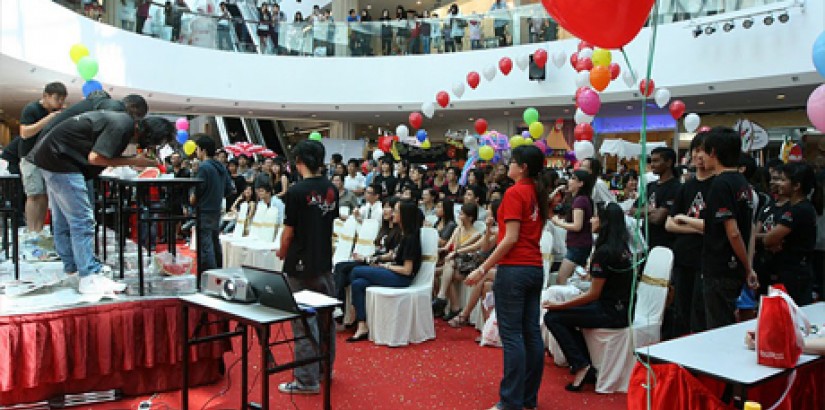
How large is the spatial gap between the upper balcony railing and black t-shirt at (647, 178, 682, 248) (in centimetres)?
788

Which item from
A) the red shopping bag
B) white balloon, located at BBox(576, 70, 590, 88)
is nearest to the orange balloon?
white balloon, located at BBox(576, 70, 590, 88)

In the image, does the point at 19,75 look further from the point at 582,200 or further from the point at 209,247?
the point at 582,200

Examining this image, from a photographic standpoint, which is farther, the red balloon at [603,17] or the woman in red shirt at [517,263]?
the woman in red shirt at [517,263]

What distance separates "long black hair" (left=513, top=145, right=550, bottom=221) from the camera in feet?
11.4

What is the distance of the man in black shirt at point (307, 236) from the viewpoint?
3.84 meters

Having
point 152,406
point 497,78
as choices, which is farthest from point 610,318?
point 497,78

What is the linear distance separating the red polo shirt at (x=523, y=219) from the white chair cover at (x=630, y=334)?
91cm

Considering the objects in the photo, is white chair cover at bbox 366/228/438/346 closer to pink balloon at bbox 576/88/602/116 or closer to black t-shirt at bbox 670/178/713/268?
black t-shirt at bbox 670/178/713/268

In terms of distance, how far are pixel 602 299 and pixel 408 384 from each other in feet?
4.52

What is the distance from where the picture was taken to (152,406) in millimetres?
3506

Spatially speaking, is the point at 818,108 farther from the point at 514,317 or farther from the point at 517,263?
the point at 514,317

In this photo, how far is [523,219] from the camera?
11.2 feet

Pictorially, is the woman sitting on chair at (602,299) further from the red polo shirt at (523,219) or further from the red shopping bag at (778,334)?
the red shopping bag at (778,334)

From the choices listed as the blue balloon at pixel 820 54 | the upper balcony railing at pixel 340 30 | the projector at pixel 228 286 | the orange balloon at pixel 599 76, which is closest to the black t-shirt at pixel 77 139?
the projector at pixel 228 286
